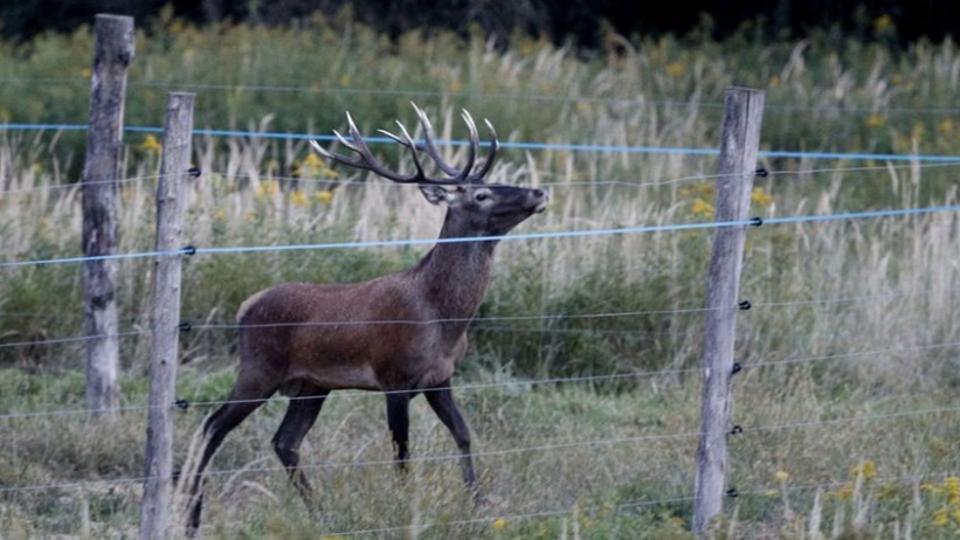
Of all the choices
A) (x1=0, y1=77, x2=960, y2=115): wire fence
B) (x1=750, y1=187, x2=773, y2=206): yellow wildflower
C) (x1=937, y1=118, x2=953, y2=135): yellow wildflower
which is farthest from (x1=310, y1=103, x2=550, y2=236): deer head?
(x1=937, y1=118, x2=953, y2=135): yellow wildflower

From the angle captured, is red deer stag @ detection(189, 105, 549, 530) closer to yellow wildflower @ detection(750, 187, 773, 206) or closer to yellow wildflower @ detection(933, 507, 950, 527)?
yellow wildflower @ detection(933, 507, 950, 527)

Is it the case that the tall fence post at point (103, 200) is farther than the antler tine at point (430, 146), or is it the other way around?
the tall fence post at point (103, 200)

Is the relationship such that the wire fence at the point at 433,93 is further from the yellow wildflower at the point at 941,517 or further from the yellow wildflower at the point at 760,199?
the yellow wildflower at the point at 941,517

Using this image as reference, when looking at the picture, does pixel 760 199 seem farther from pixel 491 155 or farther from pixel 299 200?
pixel 491 155

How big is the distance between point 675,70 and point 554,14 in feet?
22.8

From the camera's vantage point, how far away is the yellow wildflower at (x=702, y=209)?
35.6 feet

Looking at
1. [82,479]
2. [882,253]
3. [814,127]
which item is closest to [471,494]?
[82,479]

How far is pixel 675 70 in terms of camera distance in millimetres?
19234

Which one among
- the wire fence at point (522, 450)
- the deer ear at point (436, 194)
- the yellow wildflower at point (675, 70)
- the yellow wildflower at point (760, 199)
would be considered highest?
the yellow wildflower at point (675, 70)

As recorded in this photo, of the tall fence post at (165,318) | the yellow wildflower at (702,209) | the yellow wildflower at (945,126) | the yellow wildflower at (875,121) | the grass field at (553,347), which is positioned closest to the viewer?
the tall fence post at (165,318)

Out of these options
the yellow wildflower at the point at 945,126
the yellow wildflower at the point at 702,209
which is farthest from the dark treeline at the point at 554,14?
the yellow wildflower at the point at 702,209

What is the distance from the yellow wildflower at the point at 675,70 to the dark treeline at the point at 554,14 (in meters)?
3.40

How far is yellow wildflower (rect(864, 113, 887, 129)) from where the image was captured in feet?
53.9

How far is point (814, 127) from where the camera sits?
17.1m
